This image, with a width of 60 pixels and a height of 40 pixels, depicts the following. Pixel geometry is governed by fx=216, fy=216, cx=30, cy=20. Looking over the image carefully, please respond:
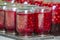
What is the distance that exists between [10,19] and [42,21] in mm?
247

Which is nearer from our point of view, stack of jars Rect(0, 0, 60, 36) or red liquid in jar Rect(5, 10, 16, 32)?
stack of jars Rect(0, 0, 60, 36)

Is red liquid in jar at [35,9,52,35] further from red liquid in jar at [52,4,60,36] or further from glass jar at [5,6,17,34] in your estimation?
glass jar at [5,6,17,34]

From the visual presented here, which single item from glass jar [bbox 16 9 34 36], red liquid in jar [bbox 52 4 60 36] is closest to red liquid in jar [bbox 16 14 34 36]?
glass jar [bbox 16 9 34 36]

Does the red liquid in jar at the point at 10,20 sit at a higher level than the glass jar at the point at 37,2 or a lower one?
lower

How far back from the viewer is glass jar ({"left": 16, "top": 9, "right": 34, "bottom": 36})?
1.46m

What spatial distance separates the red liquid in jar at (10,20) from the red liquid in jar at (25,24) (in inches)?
3.7

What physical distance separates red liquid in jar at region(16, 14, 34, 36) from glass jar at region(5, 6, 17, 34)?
93mm

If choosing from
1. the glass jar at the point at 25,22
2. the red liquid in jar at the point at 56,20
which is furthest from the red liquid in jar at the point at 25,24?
the red liquid in jar at the point at 56,20

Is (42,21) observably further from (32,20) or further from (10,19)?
(10,19)

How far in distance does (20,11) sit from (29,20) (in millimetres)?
87

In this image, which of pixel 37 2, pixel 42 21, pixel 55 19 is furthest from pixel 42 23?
pixel 37 2

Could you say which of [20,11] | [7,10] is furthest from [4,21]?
[20,11]

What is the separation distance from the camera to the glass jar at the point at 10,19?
61.7 inches

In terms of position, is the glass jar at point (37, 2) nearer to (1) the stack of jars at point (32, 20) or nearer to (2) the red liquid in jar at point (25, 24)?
(1) the stack of jars at point (32, 20)
